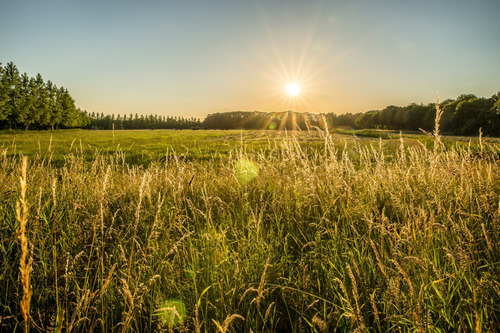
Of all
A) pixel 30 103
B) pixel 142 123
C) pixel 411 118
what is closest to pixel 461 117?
pixel 411 118

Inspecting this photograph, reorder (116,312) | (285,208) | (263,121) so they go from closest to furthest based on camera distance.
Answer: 1. (116,312)
2. (285,208)
3. (263,121)

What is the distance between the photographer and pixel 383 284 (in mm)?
1833

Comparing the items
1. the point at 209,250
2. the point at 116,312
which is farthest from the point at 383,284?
the point at 116,312

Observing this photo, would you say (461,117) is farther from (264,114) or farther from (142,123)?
(142,123)

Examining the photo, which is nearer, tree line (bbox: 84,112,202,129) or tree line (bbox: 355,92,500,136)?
tree line (bbox: 355,92,500,136)

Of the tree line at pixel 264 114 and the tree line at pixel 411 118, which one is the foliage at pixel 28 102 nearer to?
the tree line at pixel 264 114

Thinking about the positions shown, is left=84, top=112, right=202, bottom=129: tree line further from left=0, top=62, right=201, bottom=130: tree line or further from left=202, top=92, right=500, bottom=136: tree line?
left=0, top=62, right=201, bottom=130: tree line

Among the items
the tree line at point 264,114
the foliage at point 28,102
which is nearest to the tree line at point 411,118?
the tree line at point 264,114

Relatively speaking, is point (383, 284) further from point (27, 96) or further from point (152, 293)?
point (27, 96)

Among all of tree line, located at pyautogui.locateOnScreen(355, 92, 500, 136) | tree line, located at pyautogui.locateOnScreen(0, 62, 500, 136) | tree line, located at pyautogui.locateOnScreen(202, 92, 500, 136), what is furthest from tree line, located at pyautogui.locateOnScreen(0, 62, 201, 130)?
tree line, located at pyautogui.locateOnScreen(355, 92, 500, 136)

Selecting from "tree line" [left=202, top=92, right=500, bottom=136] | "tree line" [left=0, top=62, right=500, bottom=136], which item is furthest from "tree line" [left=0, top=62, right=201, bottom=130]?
"tree line" [left=202, top=92, right=500, bottom=136]

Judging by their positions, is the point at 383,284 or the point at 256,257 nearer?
the point at 383,284

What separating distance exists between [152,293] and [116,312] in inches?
9.5

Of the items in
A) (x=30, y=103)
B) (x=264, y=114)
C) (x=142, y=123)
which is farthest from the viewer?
(x=142, y=123)
